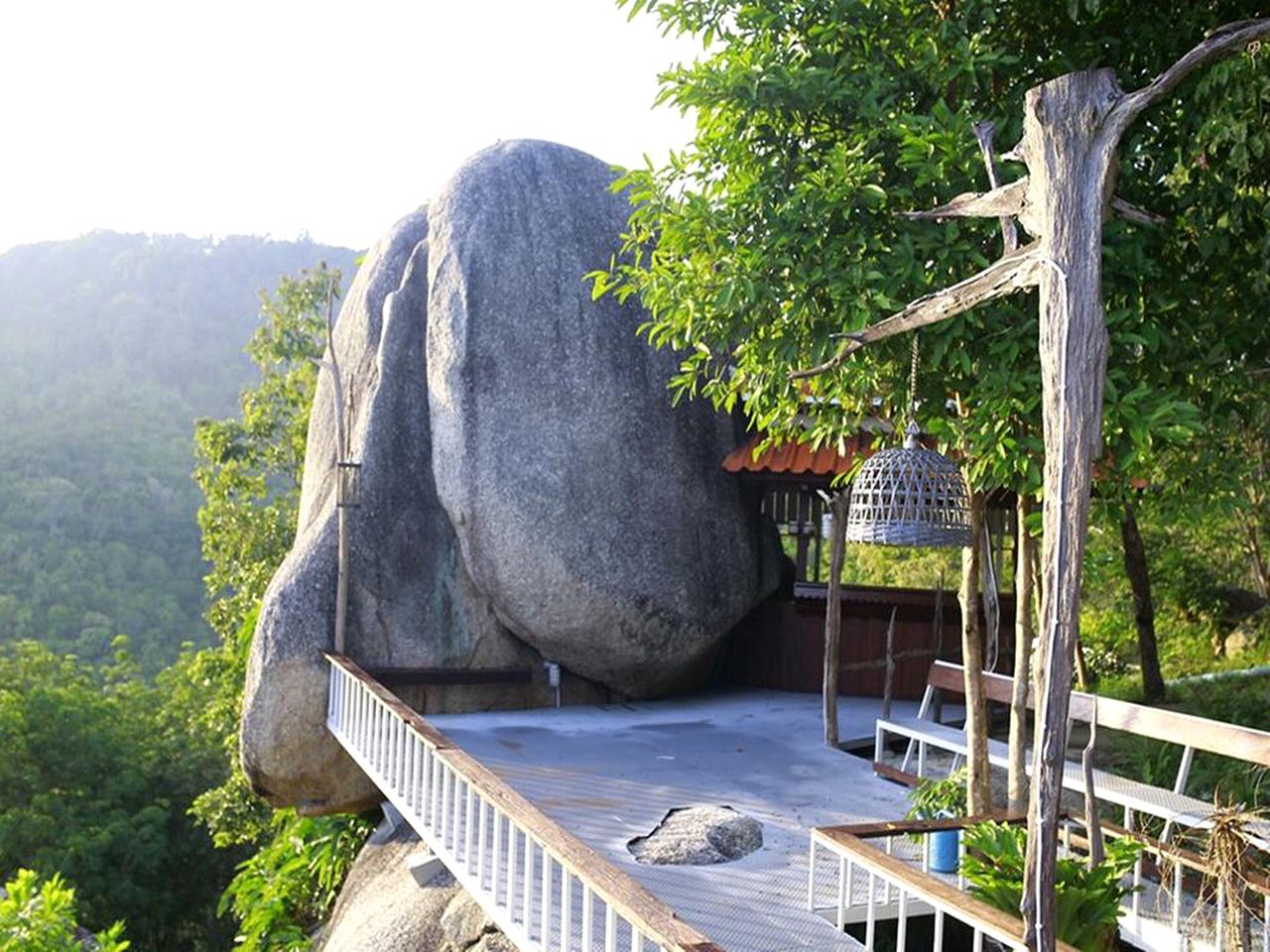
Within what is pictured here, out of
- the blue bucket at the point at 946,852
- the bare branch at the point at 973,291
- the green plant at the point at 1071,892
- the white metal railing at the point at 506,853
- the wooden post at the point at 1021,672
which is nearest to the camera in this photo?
the bare branch at the point at 973,291

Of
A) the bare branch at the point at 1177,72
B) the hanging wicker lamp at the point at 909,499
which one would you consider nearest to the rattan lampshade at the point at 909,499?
the hanging wicker lamp at the point at 909,499

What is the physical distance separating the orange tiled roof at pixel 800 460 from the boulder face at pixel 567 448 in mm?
535

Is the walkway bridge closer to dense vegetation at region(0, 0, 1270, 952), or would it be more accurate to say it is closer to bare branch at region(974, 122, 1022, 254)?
dense vegetation at region(0, 0, 1270, 952)

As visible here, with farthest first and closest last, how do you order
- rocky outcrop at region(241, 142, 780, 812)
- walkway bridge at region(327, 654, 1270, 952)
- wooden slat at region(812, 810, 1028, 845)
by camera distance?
1. rocky outcrop at region(241, 142, 780, 812)
2. wooden slat at region(812, 810, 1028, 845)
3. walkway bridge at region(327, 654, 1270, 952)

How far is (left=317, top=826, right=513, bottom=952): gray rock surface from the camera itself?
8.47 metres

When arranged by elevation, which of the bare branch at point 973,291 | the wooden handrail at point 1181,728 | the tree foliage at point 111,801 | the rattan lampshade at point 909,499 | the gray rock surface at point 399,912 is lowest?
the tree foliage at point 111,801

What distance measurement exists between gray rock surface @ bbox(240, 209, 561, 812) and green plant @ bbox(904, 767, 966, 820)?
239 inches

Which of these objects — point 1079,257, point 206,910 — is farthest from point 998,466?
point 206,910

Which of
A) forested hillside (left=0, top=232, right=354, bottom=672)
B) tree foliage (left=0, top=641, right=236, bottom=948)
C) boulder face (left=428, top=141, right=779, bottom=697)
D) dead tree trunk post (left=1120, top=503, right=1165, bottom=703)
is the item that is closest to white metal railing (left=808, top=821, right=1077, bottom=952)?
boulder face (left=428, top=141, right=779, bottom=697)

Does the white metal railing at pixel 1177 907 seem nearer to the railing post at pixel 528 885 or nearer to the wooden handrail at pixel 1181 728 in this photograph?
the wooden handrail at pixel 1181 728

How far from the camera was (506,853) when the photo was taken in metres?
7.73

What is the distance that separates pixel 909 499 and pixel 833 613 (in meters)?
5.53

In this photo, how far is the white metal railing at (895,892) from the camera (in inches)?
185

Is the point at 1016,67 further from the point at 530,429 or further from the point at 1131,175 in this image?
the point at 530,429
